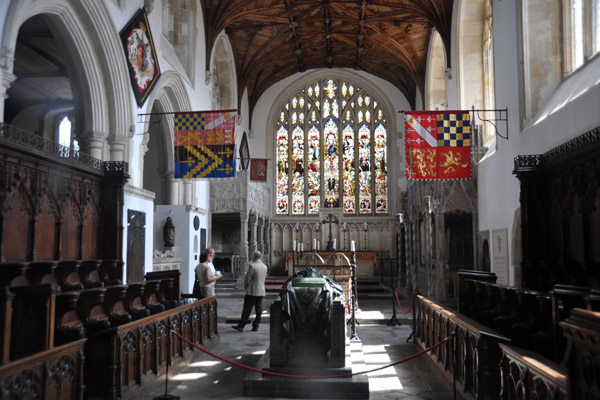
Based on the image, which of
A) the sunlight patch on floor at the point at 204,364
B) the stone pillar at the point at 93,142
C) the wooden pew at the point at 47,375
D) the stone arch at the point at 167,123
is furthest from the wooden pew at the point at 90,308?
the stone arch at the point at 167,123

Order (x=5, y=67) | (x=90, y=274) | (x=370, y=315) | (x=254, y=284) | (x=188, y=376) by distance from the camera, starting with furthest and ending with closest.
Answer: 1. (x=370, y=315)
2. (x=254, y=284)
3. (x=90, y=274)
4. (x=5, y=67)
5. (x=188, y=376)

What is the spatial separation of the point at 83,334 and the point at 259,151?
17503mm

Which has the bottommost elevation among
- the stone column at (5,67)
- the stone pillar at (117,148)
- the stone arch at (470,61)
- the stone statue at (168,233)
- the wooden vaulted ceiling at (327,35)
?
the stone statue at (168,233)

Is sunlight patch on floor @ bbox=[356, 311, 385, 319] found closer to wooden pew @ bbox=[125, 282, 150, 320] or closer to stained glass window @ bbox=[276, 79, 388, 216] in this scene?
wooden pew @ bbox=[125, 282, 150, 320]

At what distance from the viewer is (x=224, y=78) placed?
1825 centimetres

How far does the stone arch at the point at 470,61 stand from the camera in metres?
12.9

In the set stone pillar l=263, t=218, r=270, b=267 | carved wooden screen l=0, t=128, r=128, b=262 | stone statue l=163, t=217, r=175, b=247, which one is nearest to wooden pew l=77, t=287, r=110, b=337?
carved wooden screen l=0, t=128, r=128, b=262

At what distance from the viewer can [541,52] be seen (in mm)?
8539

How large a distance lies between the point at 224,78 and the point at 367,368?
48.0ft

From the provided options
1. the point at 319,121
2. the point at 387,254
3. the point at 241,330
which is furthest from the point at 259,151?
the point at 241,330

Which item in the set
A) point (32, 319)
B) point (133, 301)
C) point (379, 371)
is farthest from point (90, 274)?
point (379, 371)

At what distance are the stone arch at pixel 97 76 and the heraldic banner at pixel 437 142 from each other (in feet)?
18.1

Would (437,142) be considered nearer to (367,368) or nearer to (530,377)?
(367,368)

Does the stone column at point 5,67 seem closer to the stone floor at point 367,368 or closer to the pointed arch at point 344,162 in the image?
the stone floor at point 367,368
